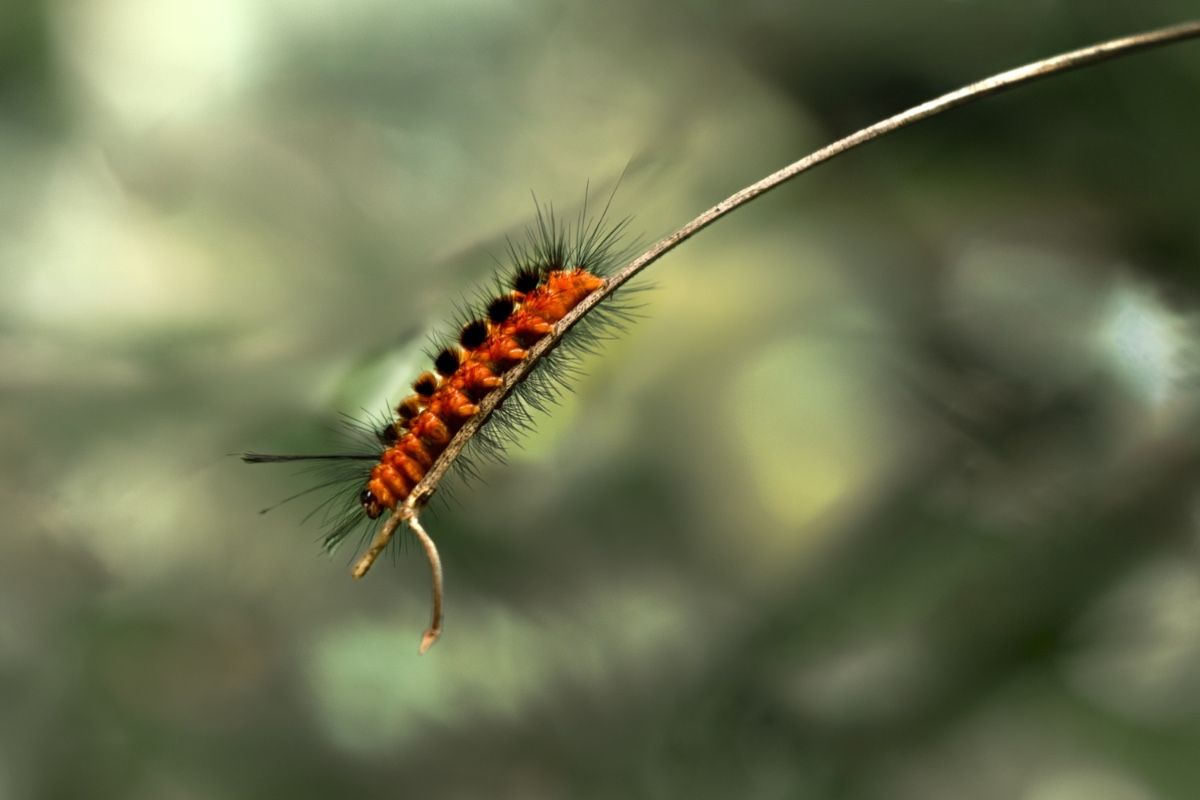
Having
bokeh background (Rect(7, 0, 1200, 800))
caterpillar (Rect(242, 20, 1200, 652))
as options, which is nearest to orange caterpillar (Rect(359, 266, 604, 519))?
caterpillar (Rect(242, 20, 1200, 652))

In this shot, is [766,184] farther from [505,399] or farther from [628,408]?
[628,408]

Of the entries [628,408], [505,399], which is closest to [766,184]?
[505,399]

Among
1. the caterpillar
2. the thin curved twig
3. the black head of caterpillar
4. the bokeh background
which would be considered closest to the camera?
the thin curved twig

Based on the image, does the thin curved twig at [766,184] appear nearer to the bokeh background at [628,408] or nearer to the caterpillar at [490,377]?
the caterpillar at [490,377]

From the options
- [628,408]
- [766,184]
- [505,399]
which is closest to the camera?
[766,184]

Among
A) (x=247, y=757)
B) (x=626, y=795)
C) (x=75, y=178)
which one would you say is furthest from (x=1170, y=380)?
(x=75, y=178)

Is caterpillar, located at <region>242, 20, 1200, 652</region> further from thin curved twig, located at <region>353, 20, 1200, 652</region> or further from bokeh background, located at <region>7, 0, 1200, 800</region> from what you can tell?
bokeh background, located at <region>7, 0, 1200, 800</region>
